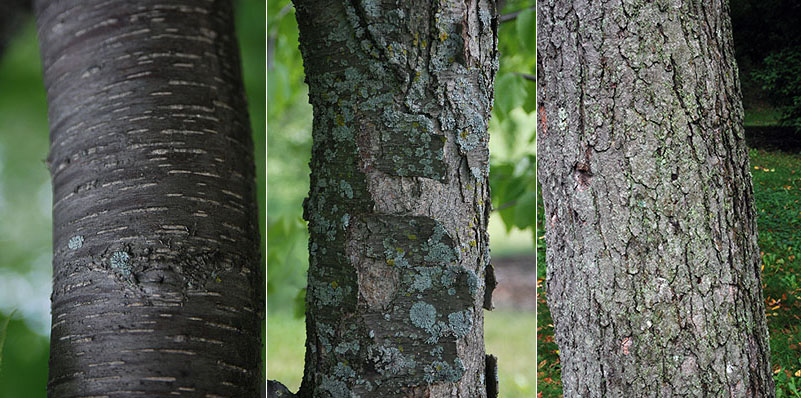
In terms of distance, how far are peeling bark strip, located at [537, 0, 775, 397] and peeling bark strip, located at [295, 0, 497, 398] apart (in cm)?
35

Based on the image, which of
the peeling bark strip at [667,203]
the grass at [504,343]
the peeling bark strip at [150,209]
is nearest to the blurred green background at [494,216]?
the grass at [504,343]

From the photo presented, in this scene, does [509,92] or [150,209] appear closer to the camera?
[150,209]

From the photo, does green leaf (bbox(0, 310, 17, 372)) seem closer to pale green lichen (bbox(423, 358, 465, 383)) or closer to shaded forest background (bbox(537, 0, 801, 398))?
pale green lichen (bbox(423, 358, 465, 383))

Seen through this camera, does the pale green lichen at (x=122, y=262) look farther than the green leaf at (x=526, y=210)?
No

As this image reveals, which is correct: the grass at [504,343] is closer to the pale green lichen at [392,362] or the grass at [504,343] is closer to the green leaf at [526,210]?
the green leaf at [526,210]

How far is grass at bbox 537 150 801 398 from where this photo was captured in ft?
3.72

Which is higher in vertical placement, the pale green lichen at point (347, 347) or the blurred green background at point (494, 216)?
the blurred green background at point (494, 216)

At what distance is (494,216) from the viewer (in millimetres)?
1393

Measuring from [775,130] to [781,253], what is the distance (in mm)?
238

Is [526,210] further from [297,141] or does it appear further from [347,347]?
[347,347]

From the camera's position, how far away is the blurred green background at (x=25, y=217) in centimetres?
79

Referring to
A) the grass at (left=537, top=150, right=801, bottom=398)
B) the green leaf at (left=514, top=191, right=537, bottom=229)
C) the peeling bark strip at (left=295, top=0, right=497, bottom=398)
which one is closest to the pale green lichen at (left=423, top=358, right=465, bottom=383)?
the peeling bark strip at (left=295, top=0, right=497, bottom=398)

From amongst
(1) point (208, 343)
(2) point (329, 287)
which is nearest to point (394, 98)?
(2) point (329, 287)

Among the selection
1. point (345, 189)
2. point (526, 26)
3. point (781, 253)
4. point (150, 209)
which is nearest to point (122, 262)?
point (150, 209)
